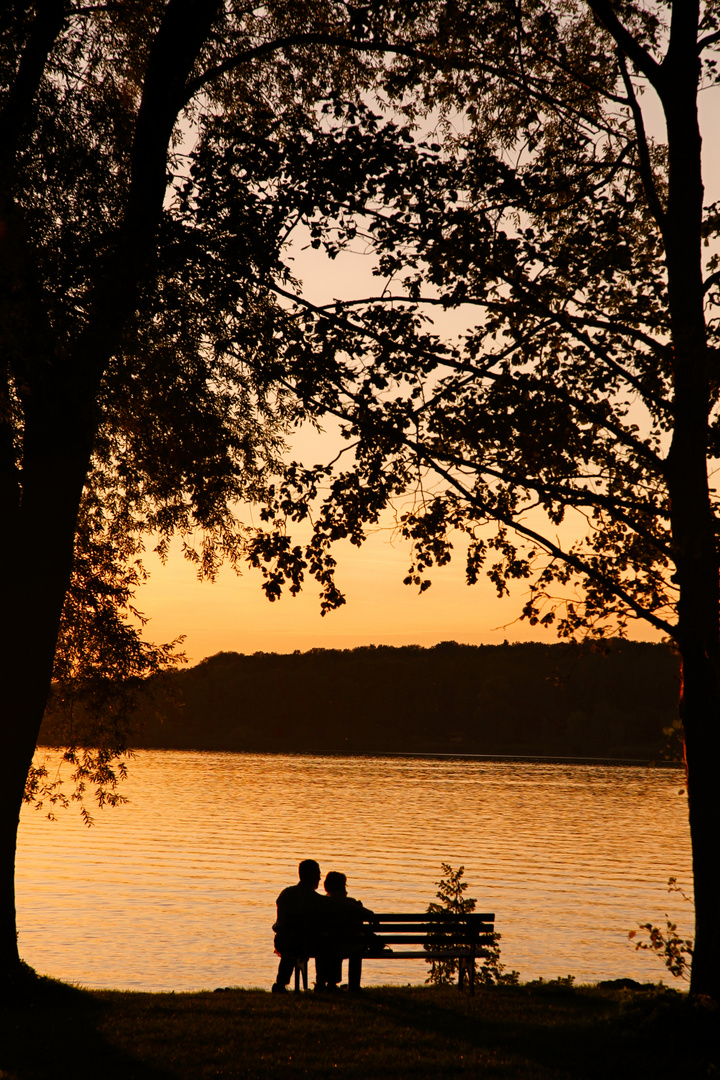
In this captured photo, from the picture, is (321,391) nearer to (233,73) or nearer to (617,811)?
(233,73)

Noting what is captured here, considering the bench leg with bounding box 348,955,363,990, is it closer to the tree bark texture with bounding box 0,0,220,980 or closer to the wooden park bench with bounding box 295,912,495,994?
the wooden park bench with bounding box 295,912,495,994

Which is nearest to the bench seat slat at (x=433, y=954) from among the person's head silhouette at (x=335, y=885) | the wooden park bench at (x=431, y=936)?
the wooden park bench at (x=431, y=936)

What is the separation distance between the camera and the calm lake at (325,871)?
81.3 feet

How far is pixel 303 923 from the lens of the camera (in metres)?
12.6

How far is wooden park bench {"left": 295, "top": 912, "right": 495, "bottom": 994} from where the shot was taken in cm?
1284

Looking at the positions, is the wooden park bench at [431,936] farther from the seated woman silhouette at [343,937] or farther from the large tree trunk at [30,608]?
the large tree trunk at [30,608]

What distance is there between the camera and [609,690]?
174 metres

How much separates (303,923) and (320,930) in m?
0.23

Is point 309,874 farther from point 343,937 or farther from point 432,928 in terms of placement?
A: point 432,928

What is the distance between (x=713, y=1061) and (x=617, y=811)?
7239cm

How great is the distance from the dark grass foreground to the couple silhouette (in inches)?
20.7

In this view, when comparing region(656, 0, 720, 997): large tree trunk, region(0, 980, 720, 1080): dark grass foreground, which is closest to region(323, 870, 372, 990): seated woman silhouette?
region(0, 980, 720, 1080): dark grass foreground

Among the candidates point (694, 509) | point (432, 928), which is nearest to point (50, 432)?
point (694, 509)

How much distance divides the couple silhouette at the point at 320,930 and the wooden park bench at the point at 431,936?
0.53 ft
